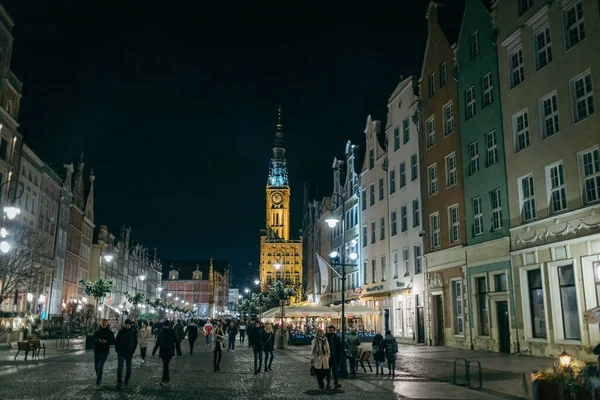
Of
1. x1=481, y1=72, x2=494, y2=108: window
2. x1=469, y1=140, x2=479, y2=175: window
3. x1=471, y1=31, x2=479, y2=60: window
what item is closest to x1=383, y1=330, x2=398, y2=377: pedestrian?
x1=469, y1=140, x2=479, y2=175: window

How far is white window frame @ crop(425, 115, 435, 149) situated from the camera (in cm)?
3627

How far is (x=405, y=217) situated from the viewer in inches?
1596

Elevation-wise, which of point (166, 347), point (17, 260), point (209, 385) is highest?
point (17, 260)

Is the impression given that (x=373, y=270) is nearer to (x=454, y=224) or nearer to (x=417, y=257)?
(x=417, y=257)

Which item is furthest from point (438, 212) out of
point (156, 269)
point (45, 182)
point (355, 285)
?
point (156, 269)

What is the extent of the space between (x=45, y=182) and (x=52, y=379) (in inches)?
1691

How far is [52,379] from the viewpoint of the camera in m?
18.2

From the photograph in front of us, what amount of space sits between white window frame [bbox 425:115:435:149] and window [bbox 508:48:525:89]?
29.1ft

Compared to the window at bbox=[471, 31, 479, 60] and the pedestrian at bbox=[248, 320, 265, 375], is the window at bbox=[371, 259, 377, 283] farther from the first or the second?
the pedestrian at bbox=[248, 320, 265, 375]

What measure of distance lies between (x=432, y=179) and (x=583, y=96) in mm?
14320

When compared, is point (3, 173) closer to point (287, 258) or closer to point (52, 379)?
point (52, 379)

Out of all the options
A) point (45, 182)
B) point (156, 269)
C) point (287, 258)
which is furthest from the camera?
point (287, 258)

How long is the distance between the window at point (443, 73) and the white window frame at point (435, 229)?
801cm

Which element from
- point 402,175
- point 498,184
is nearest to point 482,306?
point 498,184
